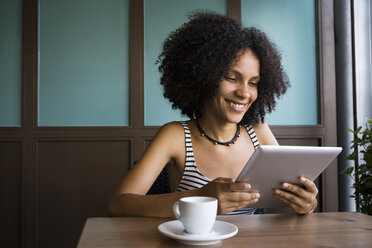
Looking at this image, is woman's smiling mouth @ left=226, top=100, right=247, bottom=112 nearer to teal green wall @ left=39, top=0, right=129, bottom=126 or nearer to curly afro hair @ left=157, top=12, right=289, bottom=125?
curly afro hair @ left=157, top=12, right=289, bottom=125

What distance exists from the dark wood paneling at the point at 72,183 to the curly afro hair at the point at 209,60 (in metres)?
1.14

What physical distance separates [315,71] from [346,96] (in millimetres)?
300

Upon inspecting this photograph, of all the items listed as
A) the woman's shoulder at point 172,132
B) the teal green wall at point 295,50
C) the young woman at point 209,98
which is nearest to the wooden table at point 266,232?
the young woman at point 209,98

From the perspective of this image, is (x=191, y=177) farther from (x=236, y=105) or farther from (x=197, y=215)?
(x=197, y=215)

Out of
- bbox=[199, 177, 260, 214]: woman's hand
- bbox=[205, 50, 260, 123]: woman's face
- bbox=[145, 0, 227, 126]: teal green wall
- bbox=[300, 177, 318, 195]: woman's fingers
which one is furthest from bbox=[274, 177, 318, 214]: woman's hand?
bbox=[145, 0, 227, 126]: teal green wall

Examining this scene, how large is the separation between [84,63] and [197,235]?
2.01m

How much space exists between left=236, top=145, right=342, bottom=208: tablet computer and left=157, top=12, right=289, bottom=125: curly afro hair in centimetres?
48

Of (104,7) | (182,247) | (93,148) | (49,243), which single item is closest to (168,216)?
(182,247)

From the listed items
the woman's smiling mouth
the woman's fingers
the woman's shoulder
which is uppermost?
the woman's smiling mouth

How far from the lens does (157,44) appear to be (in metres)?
2.50

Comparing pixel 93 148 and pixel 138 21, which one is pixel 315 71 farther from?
pixel 93 148

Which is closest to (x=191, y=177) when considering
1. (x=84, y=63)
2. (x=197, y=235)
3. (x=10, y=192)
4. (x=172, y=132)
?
(x=172, y=132)

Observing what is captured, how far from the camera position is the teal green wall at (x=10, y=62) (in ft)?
7.79

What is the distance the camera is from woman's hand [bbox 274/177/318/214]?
95 centimetres
